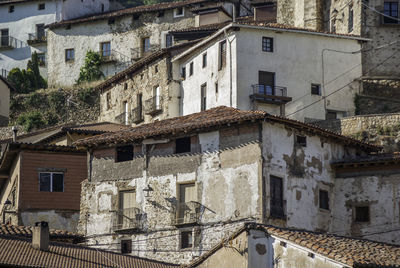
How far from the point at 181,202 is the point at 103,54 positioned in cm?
4253

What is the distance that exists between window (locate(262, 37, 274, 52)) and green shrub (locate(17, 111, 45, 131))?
1049 inches

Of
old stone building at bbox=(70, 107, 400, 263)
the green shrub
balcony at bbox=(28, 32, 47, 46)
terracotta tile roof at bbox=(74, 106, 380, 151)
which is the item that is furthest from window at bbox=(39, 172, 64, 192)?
balcony at bbox=(28, 32, 47, 46)

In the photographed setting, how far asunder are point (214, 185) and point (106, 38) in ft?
143

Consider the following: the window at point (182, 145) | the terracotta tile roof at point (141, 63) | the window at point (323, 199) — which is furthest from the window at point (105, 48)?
the window at point (323, 199)

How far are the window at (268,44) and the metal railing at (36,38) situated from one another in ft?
122

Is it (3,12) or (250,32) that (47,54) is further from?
(250,32)

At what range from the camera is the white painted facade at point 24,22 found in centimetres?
9144

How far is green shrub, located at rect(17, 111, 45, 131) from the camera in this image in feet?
261

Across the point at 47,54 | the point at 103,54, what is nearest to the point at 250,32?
the point at 103,54

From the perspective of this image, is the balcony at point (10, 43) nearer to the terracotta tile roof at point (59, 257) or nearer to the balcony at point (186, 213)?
the balcony at point (186, 213)

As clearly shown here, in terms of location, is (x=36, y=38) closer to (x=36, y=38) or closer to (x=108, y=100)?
(x=36, y=38)

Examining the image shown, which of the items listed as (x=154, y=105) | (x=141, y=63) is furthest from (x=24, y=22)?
(x=154, y=105)

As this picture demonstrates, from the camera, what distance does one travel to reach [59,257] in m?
38.1

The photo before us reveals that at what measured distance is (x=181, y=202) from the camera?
46031 millimetres
